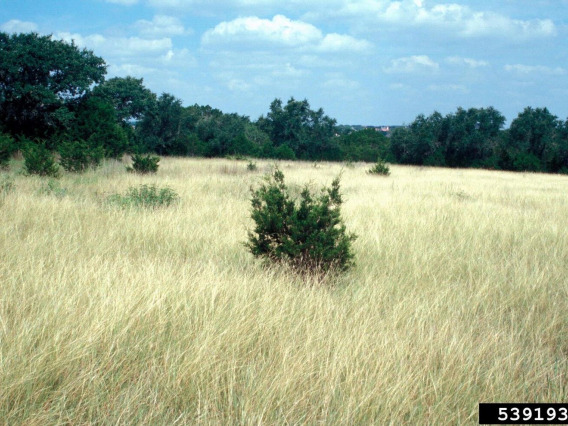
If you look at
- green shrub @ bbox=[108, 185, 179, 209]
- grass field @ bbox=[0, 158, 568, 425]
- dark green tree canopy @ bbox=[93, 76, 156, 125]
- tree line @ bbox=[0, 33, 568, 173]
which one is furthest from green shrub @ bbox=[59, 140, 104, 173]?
dark green tree canopy @ bbox=[93, 76, 156, 125]

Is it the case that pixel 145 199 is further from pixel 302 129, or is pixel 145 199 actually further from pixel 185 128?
pixel 302 129

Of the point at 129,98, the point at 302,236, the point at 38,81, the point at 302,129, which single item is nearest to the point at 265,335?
the point at 302,236

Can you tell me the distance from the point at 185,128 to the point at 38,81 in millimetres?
18316

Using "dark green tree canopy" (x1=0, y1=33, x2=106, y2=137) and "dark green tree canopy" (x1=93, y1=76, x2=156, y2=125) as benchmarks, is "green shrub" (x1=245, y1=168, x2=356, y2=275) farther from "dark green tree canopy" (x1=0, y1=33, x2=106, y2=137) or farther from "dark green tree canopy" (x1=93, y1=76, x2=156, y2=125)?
"dark green tree canopy" (x1=93, y1=76, x2=156, y2=125)

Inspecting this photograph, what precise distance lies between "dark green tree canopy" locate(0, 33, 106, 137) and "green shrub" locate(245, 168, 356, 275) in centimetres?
1696

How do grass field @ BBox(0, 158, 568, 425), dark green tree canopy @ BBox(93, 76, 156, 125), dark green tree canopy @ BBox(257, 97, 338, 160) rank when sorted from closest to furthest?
grass field @ BBox(0, 158, 568, 425), dark green tree canopy @ BBox(93, 76, 156, 125), dark green tree canopy @ BBox(257, 97, 338, 160)

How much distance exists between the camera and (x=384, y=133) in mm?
64125

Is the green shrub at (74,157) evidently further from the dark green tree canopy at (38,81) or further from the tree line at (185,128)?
the dark green tree canopy at (38,81)

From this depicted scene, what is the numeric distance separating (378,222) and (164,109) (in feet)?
95.2

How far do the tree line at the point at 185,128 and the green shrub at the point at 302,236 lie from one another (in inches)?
401

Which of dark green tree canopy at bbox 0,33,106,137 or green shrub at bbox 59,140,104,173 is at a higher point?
dark green tree canopy at bbox 0,33,106,137

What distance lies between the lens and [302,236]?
4664 mm

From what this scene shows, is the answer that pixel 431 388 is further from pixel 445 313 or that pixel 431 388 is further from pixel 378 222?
pixel 378 222

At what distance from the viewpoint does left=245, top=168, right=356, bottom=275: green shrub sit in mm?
4426
